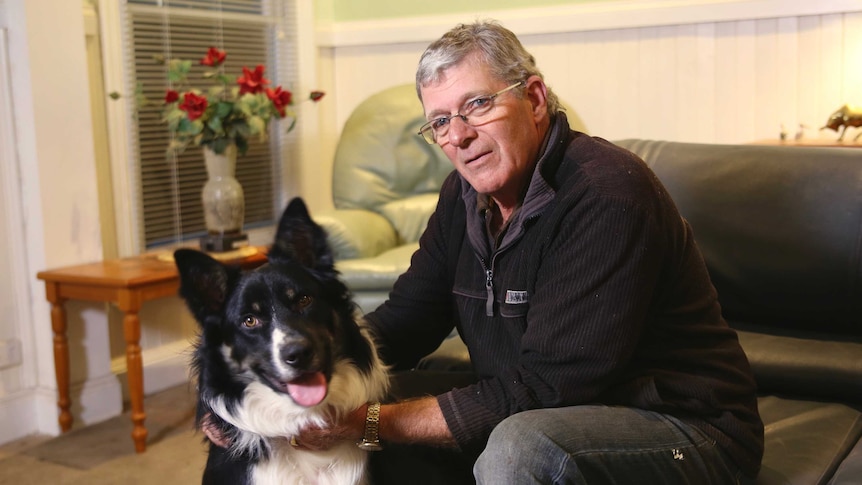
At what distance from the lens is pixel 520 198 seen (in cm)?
184

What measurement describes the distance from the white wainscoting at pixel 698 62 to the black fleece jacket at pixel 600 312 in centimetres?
232

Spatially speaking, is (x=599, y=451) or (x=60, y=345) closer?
(x=599, y=451)

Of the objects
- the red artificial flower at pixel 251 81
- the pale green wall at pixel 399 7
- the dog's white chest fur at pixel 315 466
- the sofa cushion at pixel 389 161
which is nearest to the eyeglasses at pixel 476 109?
the dog's white chest fur at pixel 315 466

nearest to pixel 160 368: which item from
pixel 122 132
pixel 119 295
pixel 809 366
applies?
pixel 119 295

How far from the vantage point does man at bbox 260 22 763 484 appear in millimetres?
1582

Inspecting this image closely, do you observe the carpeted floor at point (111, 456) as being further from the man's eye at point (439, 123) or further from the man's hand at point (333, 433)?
the man's eye at point (439, 123)

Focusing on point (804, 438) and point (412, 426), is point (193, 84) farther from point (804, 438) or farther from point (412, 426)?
point (804, 438)

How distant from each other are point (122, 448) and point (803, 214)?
241 cm

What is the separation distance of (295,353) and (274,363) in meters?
0.05

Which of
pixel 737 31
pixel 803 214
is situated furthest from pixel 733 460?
pixel 737 31

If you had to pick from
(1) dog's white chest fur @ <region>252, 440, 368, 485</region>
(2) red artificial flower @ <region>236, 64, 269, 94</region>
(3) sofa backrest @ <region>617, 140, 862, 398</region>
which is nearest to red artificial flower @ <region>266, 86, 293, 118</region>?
(2) red artificial flower @ <region>236, 64, 269, 94</region>

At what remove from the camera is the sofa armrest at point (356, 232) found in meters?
3.65

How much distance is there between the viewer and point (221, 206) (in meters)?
3.58

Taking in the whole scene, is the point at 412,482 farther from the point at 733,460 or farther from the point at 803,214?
the point at 803,214
